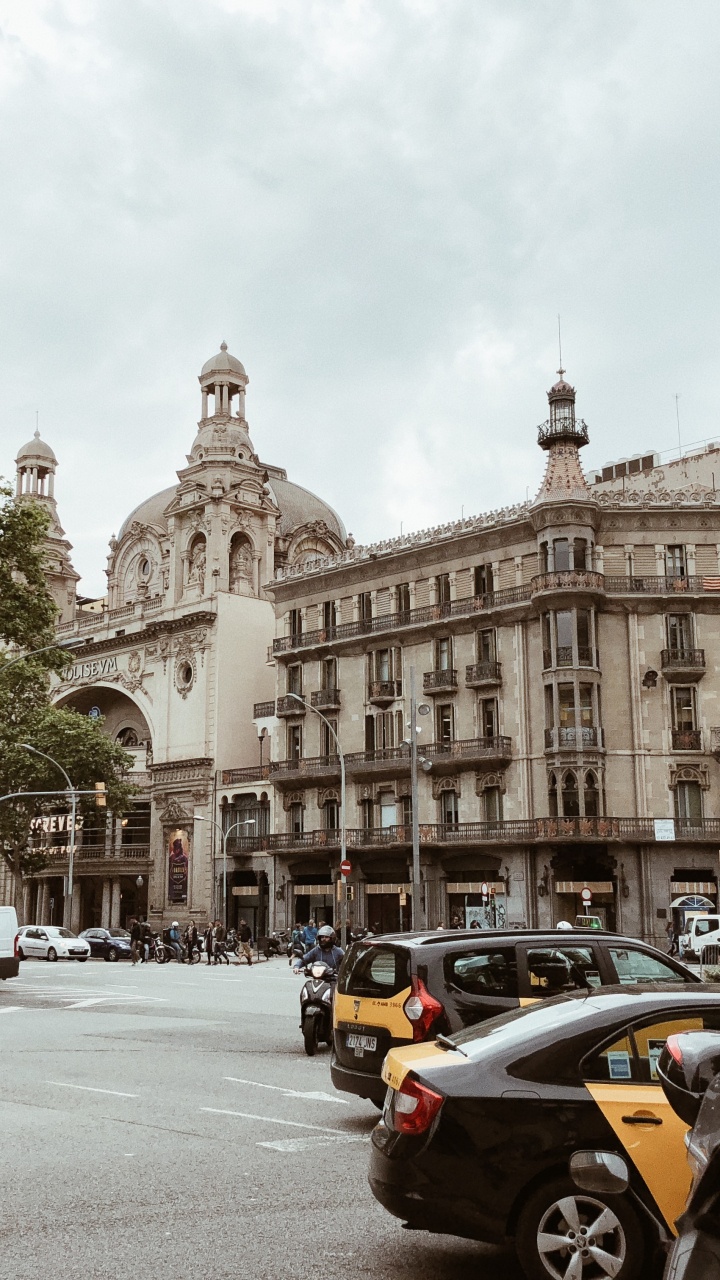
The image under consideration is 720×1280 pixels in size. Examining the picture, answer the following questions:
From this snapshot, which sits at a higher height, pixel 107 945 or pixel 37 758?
pixel 37 758

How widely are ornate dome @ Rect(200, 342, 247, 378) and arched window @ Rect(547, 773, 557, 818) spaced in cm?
3356

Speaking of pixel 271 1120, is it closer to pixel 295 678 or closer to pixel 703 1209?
pixel 703 1209

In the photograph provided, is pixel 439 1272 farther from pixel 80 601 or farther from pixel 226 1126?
pixel 80 601

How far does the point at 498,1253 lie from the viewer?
7020 mm

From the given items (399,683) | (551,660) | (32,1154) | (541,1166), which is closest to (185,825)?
(399,683)

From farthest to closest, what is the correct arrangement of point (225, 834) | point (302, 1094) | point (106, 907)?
point (106, 907)
point (225, 834)
point (302, 1094)

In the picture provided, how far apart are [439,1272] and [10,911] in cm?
2375

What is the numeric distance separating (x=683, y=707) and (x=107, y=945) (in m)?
23.7

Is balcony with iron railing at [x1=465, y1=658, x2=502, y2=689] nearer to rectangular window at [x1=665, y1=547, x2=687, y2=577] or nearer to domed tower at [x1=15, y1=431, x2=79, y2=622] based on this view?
rectangular window at [x1=665, y1=547, x2=687, y2=577]

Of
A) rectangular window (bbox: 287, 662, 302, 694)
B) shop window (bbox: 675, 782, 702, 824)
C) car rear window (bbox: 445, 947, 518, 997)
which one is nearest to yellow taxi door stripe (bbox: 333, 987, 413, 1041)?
car rear window (bbox: 445, 947, 518, 997)

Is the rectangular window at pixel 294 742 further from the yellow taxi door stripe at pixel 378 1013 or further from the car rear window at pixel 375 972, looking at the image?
the yellow taxi door stripe at pixel 378 1013

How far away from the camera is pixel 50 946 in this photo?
4628 cm

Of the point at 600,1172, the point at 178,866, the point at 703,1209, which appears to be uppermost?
the point at 178,866

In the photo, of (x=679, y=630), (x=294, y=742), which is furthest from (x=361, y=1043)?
(x=294, y=742)
